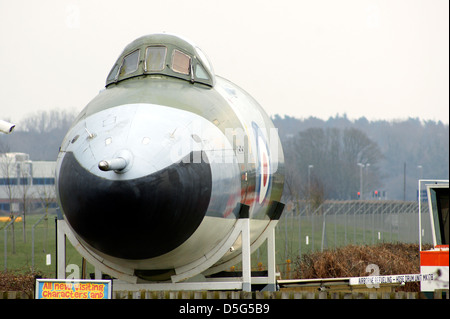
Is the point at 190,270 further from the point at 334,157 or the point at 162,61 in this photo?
the point at 334,157

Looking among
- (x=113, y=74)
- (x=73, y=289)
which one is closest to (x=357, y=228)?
(x=113, y=74)

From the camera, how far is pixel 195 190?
10.9 metres

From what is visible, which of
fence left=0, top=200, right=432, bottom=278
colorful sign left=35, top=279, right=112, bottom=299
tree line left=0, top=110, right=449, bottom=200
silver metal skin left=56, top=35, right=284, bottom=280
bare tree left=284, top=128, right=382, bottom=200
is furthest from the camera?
bare tree left=284, top=128, right=382, bottom=200

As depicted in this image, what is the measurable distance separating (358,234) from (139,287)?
3068cm

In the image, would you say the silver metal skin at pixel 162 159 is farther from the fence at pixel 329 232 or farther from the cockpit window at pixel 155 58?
the fence at pixel 329 232

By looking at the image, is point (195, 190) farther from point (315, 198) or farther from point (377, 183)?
point (377, 183)

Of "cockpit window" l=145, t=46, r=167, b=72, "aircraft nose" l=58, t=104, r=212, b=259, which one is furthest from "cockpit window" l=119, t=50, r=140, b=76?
"aircraft nose" l=58, t=104, r=212, b=259

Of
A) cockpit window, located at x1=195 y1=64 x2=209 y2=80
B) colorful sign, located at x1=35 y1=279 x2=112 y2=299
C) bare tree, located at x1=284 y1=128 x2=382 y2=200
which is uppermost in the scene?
bare tree, located at x1=284 y1=128 x2=382 y2=200

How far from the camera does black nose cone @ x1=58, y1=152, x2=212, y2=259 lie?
10.2m

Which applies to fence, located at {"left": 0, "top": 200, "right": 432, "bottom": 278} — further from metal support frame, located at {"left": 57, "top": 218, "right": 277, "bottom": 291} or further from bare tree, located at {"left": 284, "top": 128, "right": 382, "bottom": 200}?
bare tree, located at {"left": 284, "top": 128, "right": 382, "bottom": 200}

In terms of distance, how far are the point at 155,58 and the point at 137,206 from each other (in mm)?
3681

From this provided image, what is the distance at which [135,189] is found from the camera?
1019 centimetres

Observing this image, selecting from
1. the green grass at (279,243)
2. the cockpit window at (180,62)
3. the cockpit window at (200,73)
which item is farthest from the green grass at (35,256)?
the cockpit window at (180,62)
